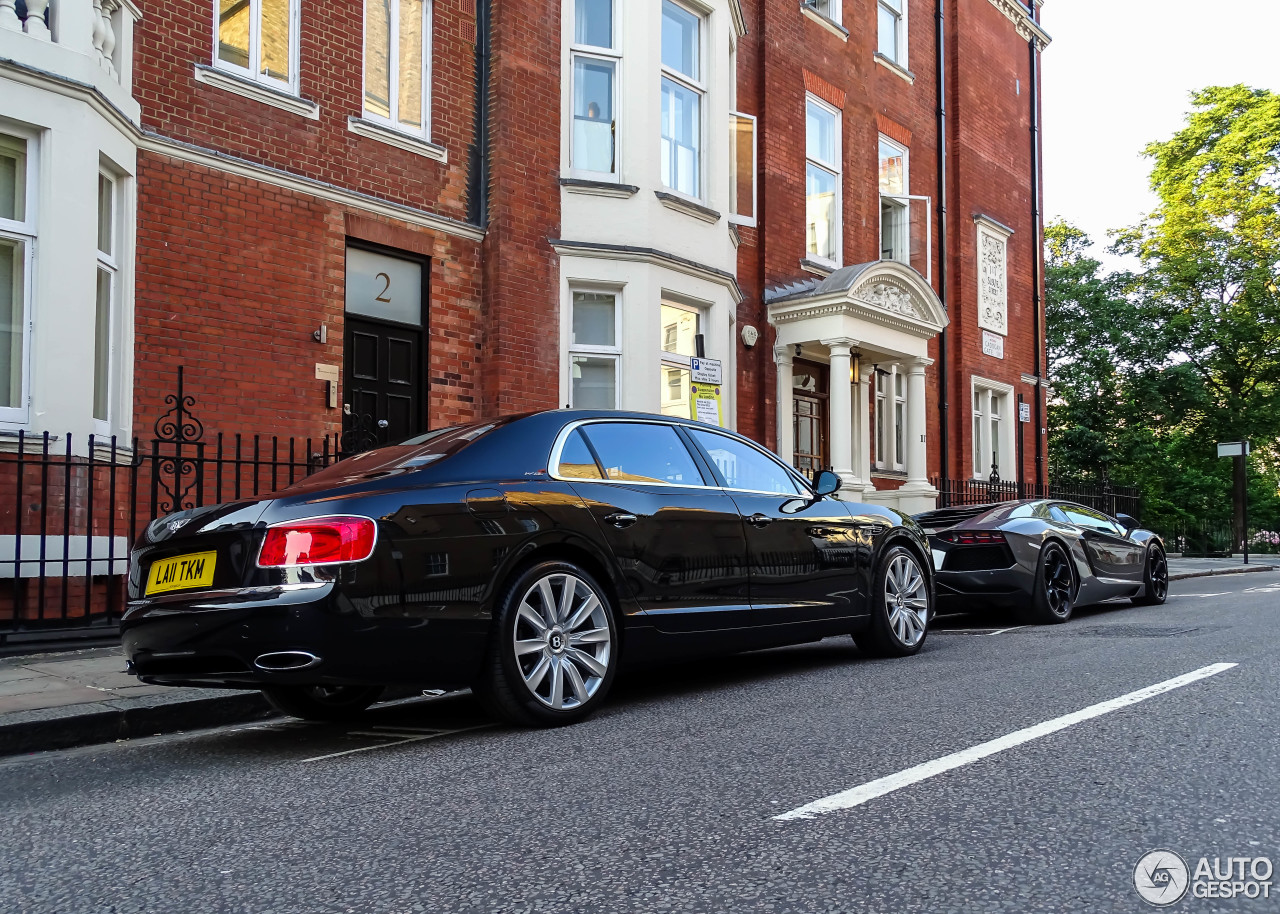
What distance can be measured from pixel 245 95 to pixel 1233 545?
33724 millimetres

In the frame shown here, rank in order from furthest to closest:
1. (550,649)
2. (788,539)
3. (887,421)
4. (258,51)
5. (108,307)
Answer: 1. (887,421)
2. (258,51)
3. (108,307)
4. (788,539)
5. (550,649)

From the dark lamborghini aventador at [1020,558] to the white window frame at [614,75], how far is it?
553 centimetres

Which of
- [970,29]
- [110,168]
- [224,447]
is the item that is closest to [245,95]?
[110,168]

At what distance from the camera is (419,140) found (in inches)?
472

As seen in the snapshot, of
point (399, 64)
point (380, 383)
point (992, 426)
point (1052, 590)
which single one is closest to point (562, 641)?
point (1052, 590)

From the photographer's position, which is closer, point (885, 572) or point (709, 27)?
point (885, 572)

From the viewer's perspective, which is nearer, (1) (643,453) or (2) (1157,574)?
(1) (643,453)

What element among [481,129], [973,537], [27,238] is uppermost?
[481,129]

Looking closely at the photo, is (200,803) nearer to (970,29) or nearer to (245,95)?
(245,95)

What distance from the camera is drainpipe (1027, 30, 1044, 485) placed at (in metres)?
24.2

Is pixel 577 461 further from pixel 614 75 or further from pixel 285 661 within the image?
pixel 614 75

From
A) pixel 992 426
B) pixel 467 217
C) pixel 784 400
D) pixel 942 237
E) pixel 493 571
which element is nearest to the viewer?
pixel 493 571

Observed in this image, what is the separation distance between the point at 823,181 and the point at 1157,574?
822cm

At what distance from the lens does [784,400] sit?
53.6 feet
